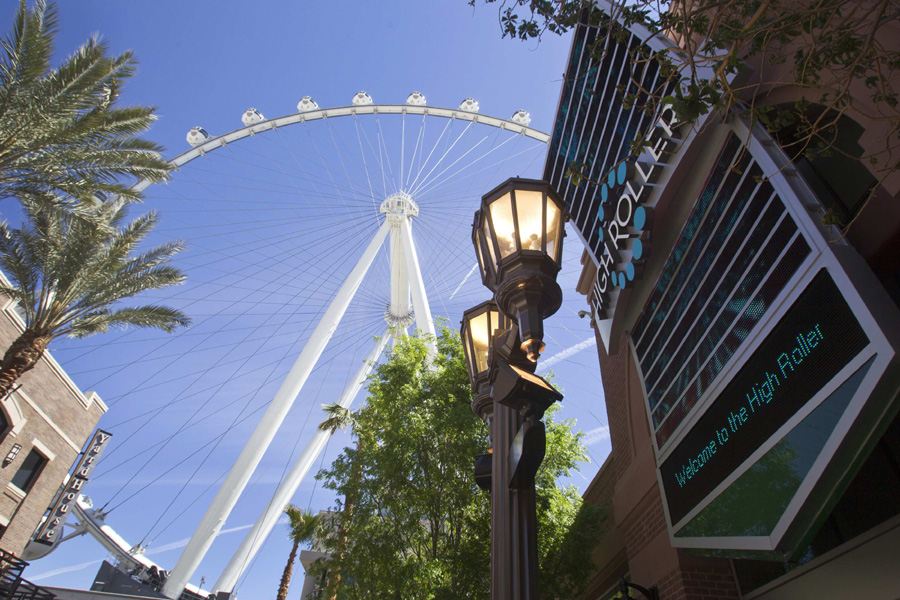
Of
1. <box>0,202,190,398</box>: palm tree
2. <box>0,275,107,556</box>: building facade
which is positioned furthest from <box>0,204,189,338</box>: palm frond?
<box>0,275,107,556</box>: building facade

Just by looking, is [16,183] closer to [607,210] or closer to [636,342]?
[607,210]

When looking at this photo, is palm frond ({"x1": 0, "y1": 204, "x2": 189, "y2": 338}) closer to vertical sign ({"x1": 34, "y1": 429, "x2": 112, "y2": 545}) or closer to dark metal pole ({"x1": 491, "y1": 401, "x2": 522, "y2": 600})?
vertical sign ({"x1": 34, "y1": 429, "x2": 112, "y2": 545})

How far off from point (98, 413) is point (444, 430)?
18.4 m

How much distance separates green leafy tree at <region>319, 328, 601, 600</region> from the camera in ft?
32.0

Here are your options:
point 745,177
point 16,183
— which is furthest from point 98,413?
point 745,177

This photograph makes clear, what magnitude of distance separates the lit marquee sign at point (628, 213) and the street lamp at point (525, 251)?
3642 mm

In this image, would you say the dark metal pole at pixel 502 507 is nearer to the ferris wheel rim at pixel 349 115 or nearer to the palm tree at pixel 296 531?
the palm tree at pixel 296 531

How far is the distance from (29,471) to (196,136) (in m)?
17.8

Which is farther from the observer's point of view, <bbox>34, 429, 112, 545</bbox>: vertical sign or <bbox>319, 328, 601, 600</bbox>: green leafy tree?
<bbox>34, 429, 112, 545</bbox>: vertical sign

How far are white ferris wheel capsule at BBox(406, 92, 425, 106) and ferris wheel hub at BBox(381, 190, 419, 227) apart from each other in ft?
20.8

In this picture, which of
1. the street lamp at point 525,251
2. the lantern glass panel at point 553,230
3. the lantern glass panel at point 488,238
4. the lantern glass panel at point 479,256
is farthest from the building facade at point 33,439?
the lantern glass panel at point 553,230

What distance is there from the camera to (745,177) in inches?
233

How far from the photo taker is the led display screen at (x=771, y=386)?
422 centimetres

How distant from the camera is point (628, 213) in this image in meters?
8.20
